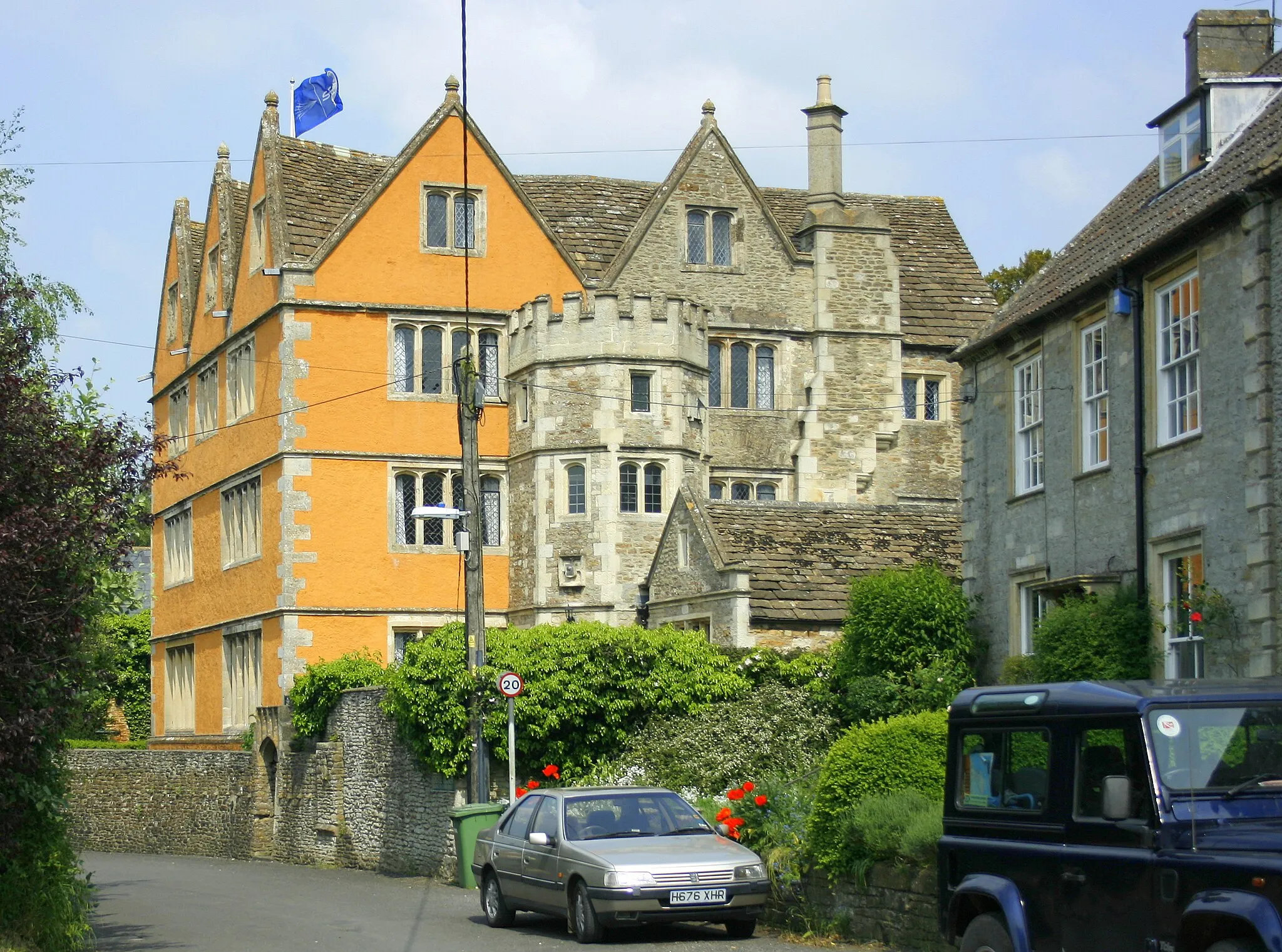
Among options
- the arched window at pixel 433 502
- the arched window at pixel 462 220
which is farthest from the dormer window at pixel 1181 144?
the arched window at pixel 433 502

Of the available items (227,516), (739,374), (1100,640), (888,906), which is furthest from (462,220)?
(888,906)

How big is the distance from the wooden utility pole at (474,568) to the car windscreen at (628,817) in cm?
831

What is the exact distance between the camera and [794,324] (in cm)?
3922

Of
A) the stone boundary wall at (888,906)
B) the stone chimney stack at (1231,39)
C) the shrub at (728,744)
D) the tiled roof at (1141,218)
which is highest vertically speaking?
the stone chimney stack at (1231,39)

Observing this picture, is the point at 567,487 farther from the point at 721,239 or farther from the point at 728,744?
the point at 728,744

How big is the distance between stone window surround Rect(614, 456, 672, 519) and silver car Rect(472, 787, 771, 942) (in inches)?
637

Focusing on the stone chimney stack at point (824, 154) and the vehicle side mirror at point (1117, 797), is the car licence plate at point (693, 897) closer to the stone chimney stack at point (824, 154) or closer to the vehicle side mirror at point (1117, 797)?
the vehicle side mirror at point (1117, 797)

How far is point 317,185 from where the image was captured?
3875 cm

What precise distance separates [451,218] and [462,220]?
28 cm

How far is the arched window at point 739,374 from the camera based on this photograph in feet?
127

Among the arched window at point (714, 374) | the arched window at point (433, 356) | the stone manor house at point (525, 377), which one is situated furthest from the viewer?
the arched window at point (714, 374)

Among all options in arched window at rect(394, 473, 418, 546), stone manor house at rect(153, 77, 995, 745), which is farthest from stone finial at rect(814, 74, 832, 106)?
arched window at rect(394, 473, 418, 546)

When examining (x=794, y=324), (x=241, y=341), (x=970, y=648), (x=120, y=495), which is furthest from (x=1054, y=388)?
(x=241, y=341)

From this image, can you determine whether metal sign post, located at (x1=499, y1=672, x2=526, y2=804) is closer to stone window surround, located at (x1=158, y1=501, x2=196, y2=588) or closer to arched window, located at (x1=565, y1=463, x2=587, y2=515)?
arched window, located at (x1=565, y1=463, x2=587, y2=515)
